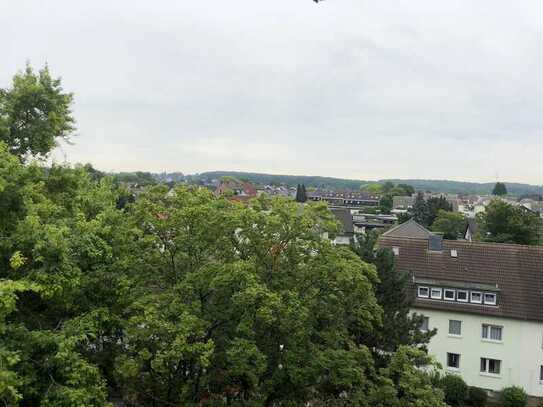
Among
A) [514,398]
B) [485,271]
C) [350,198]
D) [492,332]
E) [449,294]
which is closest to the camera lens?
[514,398]

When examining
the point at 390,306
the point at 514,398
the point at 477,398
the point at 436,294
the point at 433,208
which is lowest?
the point at 477,398

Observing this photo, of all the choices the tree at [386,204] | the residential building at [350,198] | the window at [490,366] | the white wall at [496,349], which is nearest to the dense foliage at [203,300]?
the white wall at [496,349]

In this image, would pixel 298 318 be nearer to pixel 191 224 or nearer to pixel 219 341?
pixel 219 341

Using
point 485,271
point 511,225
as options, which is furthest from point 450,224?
point 485,271

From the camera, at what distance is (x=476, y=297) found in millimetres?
27422

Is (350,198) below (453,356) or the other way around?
the other way around

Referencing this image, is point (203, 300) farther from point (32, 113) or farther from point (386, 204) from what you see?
point (386, 204)

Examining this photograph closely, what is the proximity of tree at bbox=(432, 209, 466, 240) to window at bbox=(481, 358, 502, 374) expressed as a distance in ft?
178

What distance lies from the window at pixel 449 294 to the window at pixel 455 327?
4.05 ft

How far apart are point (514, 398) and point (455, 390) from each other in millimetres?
2820

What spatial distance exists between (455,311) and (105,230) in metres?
21.7

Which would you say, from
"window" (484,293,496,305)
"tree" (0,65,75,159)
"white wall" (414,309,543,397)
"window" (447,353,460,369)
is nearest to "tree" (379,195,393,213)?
"window" (484,293,496,305)

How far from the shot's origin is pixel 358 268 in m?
12.3

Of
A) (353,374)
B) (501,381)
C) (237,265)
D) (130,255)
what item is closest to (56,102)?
(130,255)
